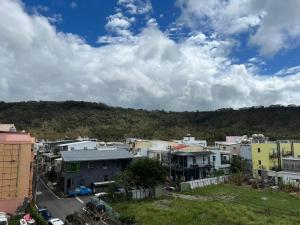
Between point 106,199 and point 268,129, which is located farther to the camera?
point 268,129

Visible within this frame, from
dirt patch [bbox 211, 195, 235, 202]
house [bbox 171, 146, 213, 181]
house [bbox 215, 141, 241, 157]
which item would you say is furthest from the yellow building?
dirt patch [bbox 211, 195, 235, 202]

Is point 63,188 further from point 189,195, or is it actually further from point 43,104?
point 43,104

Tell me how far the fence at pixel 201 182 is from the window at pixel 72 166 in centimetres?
1622

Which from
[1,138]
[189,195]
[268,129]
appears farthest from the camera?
[268,129]

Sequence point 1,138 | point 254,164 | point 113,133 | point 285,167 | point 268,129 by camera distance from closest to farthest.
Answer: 1. point 1,138
2. point 285,167
3. point 254,164
4. point 113,133
5. point 268,129

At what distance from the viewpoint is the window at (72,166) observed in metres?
44.8

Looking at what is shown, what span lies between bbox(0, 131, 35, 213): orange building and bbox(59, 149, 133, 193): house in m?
9.65

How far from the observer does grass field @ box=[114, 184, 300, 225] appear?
1169 inches

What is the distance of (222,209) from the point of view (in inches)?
1312

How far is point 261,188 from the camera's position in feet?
153

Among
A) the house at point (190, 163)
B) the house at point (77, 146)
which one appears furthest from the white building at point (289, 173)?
the house at point (77, 146)

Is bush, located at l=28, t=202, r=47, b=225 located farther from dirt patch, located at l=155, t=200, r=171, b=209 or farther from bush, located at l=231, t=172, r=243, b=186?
bush, located at l=231, t=172, r=243, b=186

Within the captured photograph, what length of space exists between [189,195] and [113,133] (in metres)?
69.0

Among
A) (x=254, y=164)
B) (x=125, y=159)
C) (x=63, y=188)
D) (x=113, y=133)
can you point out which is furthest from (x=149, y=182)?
(x=113, y=133)
